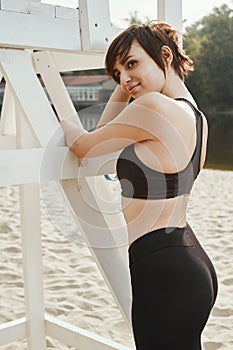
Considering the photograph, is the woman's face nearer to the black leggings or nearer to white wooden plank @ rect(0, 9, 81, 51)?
white wooden plank @ rect(0, 9, 81, 51)

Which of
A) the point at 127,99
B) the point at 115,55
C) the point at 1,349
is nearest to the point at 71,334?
the point at 1,349

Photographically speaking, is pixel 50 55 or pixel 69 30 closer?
pixel 69 30

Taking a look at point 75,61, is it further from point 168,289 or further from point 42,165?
point 168,289

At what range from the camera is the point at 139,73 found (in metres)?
1.29

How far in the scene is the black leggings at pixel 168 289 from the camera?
1.26m

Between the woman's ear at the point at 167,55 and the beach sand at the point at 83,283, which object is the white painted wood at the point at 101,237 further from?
the woman's ear at the point at 167,55

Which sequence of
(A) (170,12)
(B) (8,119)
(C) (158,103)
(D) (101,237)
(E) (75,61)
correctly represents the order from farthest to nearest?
(B) (8,119)
(E) (75,61)
(A) (170,12)
(D) (101,237)
(C) (158,103)

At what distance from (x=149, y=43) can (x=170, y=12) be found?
289 mm

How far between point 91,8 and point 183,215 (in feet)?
1.71

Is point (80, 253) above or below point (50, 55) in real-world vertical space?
below

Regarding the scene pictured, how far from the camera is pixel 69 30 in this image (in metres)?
1.37

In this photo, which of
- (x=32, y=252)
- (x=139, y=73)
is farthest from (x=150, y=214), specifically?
Result: (x=32, y=252)

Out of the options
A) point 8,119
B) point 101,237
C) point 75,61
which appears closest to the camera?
point 101,237

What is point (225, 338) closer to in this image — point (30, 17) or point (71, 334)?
point (71, 334)
